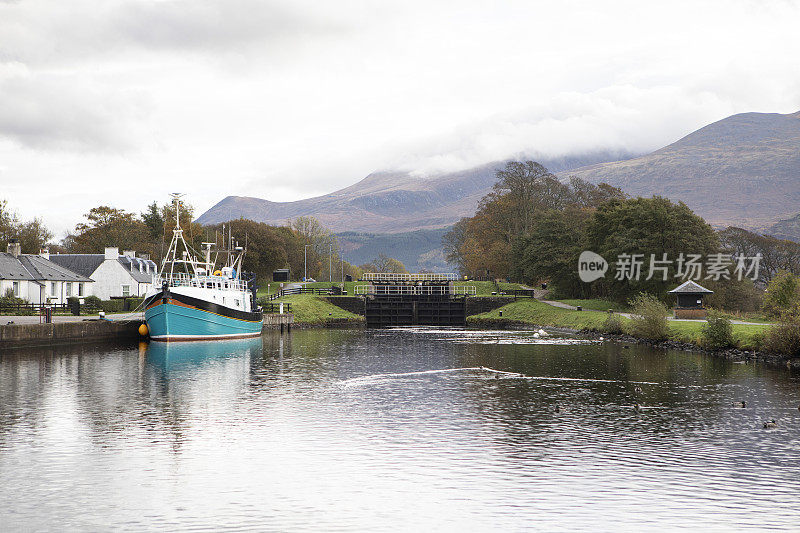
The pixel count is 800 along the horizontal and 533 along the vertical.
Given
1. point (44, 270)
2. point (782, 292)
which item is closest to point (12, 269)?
point (44, 270)

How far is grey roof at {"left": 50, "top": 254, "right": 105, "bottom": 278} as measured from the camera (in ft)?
307

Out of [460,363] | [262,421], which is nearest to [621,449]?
[262,421]

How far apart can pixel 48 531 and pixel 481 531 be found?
8938 millimetres

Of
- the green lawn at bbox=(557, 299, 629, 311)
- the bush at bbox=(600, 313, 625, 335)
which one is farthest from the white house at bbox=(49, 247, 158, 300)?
the bush at bbox=(600, 313, 625, 335)

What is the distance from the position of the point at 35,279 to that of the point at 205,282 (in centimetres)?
2437

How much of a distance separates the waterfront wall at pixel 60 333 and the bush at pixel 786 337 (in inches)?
1908

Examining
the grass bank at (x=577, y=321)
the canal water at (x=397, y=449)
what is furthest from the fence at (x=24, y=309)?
the grass bank at (x=577, y=321)

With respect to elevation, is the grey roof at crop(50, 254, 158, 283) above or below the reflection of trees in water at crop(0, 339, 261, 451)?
above

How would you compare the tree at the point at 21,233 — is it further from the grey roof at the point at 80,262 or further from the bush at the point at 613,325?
the bush at the point at 613,325

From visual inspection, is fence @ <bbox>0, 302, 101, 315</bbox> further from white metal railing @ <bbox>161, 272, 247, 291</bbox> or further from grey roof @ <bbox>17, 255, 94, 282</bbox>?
grey roof @ <bbox>17, 255, 94, 282</bbox>

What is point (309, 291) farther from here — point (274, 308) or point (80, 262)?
point (80, 262)

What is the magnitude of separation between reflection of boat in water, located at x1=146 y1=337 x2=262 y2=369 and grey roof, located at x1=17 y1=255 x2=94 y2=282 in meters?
27.2

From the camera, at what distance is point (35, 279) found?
76.6 m

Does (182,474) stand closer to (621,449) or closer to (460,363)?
(621,449)
